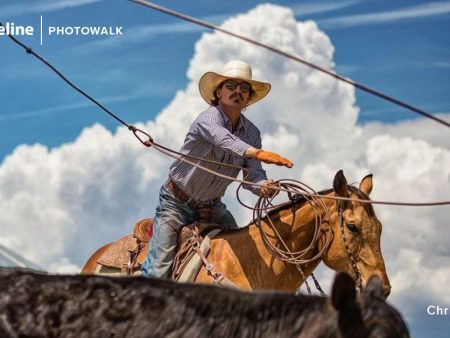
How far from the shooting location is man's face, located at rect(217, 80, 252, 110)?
10859 mm

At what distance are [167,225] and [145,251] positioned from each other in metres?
0.54

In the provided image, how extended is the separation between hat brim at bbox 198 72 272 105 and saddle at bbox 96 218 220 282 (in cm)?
155

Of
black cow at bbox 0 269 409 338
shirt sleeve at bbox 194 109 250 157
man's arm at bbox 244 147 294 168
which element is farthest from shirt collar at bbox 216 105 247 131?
black cow at bbox 0 269 409 338

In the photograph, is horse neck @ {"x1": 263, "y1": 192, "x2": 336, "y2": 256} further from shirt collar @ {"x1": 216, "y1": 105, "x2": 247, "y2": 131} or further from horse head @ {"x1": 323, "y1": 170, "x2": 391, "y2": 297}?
shirt collar @ {"x1": 216, "y1": 105, "x2": 247, "y2": 131}

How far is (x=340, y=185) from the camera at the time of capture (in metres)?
10.3

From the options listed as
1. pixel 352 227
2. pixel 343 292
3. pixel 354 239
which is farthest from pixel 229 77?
pixel 343 292

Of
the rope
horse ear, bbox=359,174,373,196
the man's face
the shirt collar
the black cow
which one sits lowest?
the black cow

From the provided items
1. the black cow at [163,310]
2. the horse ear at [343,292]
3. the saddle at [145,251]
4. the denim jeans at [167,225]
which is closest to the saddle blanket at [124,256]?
the saddle at [145,251]

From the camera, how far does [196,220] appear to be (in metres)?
10.8

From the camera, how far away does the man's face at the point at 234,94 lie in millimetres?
10859

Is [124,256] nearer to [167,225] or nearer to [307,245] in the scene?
[167,225]

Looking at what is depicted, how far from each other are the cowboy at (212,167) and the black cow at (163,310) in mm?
5190

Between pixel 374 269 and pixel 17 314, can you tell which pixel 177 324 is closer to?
pixel 17 314

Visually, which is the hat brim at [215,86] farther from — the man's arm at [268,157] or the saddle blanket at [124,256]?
the saddle blanket at [124,256]
